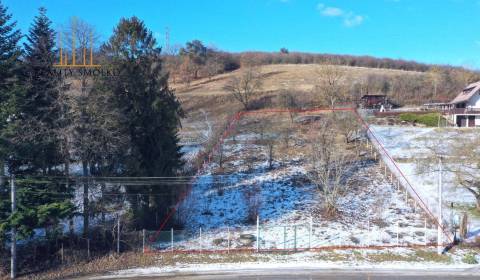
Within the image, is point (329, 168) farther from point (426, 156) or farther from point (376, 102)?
point (376, 102)

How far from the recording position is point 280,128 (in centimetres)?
3547

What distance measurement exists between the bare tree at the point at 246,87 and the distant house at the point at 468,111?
81.0 ft

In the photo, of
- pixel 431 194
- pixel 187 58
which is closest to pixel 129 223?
pixel 431 194

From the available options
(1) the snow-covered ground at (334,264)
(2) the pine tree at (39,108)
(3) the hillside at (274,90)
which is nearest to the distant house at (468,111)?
(3) the hillside at (274,90)

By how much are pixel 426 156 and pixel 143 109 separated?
23233 mm

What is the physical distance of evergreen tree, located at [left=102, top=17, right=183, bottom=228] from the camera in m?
18.0

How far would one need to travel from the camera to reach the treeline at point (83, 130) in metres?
15.4

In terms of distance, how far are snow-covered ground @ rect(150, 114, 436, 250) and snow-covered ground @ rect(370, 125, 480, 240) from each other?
1.84 metres

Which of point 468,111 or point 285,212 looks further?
point 468,111

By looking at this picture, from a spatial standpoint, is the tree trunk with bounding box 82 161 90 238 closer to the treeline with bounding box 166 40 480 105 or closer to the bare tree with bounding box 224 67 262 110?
the bare tree with bounding box 224 67 262 110

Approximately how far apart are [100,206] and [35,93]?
6113 mm

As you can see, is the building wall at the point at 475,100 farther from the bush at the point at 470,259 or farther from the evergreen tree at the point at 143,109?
the evergreen tree at the point at 143,109

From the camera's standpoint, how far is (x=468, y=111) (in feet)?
140

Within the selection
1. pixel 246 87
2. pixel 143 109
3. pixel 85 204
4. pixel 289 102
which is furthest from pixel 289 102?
pixel 85 204
